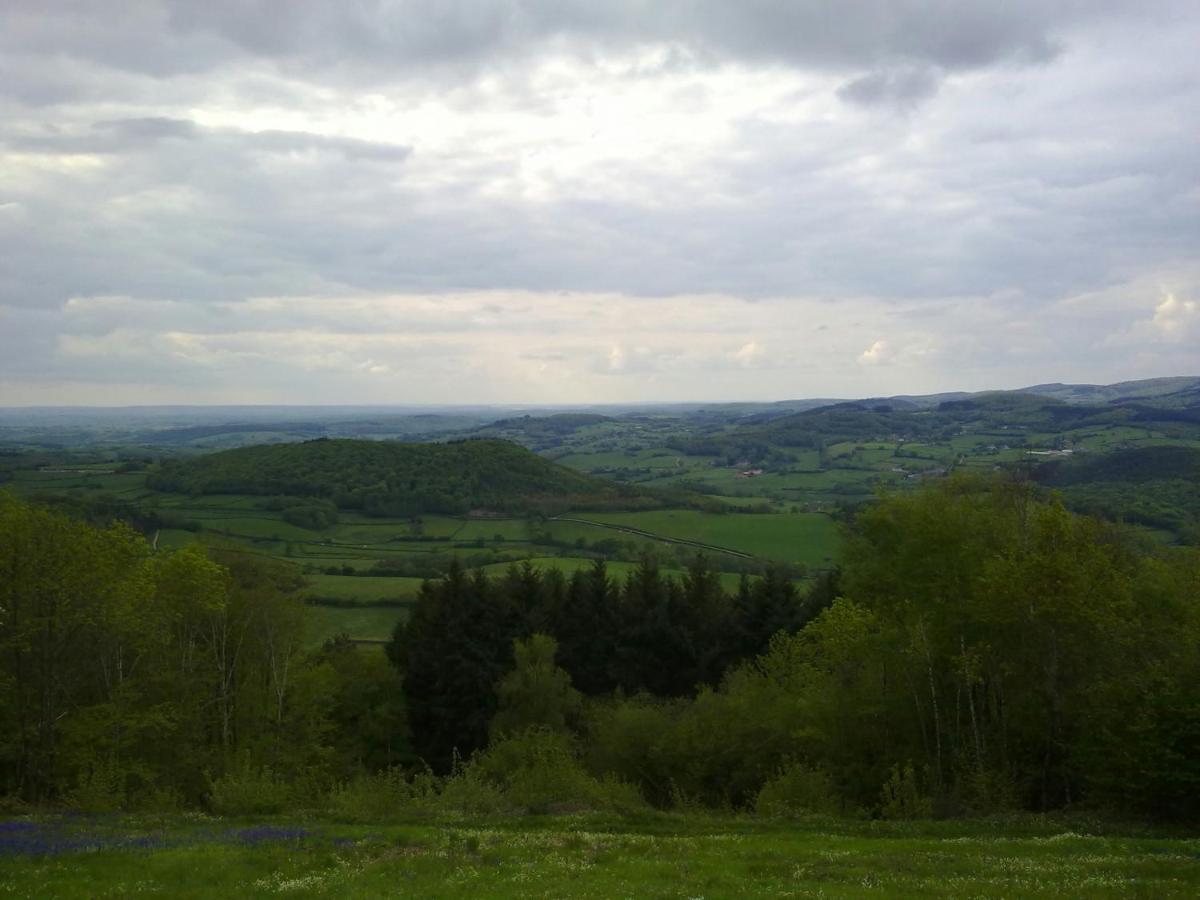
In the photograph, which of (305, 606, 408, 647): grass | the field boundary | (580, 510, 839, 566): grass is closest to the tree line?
(305, 606, 408, 647): grass

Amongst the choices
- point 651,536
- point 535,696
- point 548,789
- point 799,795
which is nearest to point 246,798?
point 548,789

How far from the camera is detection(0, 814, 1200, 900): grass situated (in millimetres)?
14914

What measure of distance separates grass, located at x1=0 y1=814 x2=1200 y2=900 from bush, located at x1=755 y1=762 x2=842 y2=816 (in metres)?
4.00

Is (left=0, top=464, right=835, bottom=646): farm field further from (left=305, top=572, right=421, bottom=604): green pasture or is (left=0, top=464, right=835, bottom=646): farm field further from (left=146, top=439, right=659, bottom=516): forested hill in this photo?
(left=146, top=439, right=659, bottom=516): forested hill

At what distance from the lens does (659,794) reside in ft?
112

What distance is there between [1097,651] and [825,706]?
31.6ft

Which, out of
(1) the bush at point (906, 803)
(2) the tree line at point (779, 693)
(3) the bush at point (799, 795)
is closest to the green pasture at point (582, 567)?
(2) the tree line at point (779, 693)

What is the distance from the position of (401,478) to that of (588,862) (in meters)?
128

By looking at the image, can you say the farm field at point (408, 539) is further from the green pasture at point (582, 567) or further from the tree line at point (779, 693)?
the tree line at point (779, 693)

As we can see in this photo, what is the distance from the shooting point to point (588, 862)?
57.3ft

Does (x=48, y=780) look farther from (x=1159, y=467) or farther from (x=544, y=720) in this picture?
(x=1159, y=467)

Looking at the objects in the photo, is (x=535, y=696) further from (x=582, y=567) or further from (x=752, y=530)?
(x=752, y=530)

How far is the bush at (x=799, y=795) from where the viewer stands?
1003 inches

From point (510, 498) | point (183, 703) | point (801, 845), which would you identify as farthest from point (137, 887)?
point (510, 498)
